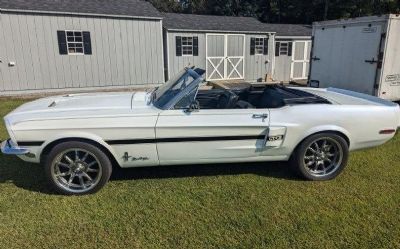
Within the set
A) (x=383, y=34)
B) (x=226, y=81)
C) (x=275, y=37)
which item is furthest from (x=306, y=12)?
(x=383, y=34)

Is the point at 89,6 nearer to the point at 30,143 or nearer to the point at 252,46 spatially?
the point at 252,46

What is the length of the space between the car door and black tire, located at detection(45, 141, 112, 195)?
0.72m

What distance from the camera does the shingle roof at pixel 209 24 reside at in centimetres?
1498

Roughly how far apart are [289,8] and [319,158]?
1345 inches

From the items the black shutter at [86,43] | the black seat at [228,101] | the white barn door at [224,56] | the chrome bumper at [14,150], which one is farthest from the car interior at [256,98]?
the white barn door at [224,56]

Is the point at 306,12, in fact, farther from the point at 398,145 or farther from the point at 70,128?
the point at 70,128

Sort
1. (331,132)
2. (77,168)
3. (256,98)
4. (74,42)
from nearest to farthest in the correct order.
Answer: (77,168) → (331,132) → (256,98) → (74,42)

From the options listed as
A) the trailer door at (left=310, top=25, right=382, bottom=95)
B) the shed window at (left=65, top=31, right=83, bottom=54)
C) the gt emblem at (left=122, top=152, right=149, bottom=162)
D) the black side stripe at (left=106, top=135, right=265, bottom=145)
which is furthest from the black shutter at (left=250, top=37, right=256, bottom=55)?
the gt emblem at (left=122, top=152, right=149, bottom=162)

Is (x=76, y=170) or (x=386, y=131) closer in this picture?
(x=76, y=170)

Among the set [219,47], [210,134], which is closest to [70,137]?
[210,134]

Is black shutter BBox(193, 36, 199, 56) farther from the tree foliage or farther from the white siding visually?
the tree foliage

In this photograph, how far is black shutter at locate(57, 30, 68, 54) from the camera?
38.9 ft

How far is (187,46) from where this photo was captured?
49.7 ft

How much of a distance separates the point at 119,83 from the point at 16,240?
36.8 feet
